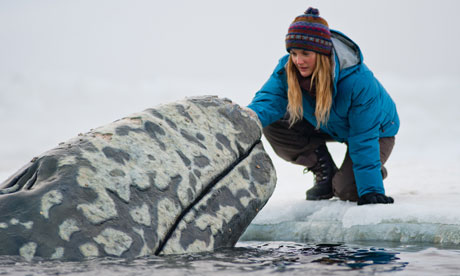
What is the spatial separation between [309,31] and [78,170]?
70.7 inches

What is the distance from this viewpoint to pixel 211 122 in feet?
11.0

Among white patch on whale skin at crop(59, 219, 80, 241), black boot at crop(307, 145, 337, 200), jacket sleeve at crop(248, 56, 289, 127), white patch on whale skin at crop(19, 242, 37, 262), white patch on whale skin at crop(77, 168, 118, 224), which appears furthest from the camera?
black boot at crop(307, 145, 337, 200)

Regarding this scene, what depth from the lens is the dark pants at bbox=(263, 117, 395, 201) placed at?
4.41 meters

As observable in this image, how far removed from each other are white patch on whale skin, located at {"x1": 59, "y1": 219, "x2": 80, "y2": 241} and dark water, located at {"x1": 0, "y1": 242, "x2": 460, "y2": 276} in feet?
0.49

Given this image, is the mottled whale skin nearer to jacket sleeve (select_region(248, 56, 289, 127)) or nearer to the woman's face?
jacket sleeve (select_region(248, 56, 289, 127))

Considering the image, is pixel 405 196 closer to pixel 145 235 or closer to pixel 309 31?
pixel 309 31

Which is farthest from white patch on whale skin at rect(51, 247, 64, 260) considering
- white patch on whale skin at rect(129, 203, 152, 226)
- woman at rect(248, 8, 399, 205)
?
woman at rect(248, 8, 399, 205)

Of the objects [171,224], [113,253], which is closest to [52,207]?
[113,253]

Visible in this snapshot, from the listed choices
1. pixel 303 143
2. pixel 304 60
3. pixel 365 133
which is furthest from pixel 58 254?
pixel 303 143

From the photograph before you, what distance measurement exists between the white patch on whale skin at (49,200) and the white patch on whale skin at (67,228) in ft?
0.27

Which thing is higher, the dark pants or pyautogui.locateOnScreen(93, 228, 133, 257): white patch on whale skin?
the dark pants

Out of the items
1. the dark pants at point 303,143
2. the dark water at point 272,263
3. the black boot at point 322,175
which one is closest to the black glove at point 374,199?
the dark pants at point 303,143

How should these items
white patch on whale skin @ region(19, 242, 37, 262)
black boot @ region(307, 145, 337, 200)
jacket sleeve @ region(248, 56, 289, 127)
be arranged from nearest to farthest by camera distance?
white patch on whale skin @ region(19, 242, 37, 262) → jacket sleeve @ region(248, 56, 289, 127) → black boot @ region(307, 145, 337, 200)

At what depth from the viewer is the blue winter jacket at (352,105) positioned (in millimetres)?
3809
